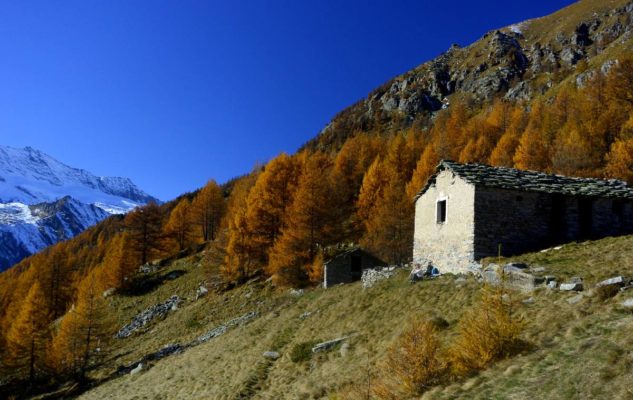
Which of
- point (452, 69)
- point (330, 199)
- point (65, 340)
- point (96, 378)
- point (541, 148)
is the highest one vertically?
point (452, 69)

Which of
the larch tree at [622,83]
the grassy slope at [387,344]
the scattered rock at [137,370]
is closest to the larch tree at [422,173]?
the grassy slope at [387,344]

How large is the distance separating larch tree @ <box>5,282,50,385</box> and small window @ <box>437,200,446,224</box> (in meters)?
35.4

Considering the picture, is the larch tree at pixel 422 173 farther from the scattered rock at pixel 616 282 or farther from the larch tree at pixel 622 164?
the scattered rock at pixel 616 282

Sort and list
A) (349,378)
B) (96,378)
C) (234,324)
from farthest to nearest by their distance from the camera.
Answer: (96,378) → (234,324) → (349,378)

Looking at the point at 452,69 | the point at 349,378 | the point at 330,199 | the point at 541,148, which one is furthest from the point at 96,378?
the point at 452,69

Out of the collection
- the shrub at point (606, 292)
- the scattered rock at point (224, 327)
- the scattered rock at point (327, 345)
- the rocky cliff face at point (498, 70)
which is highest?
the rocky cliff face at point (498, 70)

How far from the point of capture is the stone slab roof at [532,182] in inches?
706

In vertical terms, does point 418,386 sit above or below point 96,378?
above

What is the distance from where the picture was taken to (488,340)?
9.44 m

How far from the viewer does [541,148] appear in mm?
40469

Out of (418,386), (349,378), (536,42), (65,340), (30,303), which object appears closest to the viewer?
(418,386)

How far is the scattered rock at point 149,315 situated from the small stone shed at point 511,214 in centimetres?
2952

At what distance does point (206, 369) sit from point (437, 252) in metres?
12.4

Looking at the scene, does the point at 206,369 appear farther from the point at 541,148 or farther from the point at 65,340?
the point at 541,148
